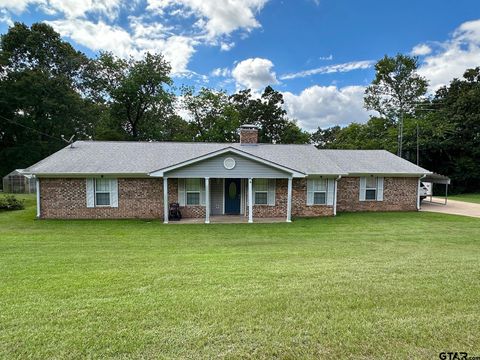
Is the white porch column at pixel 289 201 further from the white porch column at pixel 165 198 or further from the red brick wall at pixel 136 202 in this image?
the white porch column at pixel 165 198

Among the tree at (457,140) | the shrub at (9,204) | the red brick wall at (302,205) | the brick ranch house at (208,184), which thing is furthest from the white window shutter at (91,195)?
the tree at (457,140)

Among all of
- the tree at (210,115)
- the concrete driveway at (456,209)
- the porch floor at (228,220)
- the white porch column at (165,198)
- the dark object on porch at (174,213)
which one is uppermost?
the tree at (210,115)

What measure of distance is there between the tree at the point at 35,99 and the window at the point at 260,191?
28.2 metres

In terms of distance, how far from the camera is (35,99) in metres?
30.3

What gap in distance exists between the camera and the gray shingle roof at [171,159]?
1303 cm

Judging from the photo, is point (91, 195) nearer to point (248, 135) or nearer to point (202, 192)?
point (202, 192)

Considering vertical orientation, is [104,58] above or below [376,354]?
above

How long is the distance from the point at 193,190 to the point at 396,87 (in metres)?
33.5

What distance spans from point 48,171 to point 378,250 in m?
13.3

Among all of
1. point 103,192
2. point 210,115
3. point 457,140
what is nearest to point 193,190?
point 103,192

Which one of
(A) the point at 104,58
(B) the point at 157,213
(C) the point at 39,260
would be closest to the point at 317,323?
(C) the point at 39,260

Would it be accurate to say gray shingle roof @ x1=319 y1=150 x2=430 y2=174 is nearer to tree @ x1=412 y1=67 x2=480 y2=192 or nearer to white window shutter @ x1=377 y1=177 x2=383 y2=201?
white window shutter @ x1=377 y1=177 x2=383 y2=201

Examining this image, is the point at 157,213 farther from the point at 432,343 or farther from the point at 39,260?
the point at 432,343

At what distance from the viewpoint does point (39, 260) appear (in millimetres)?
6211
